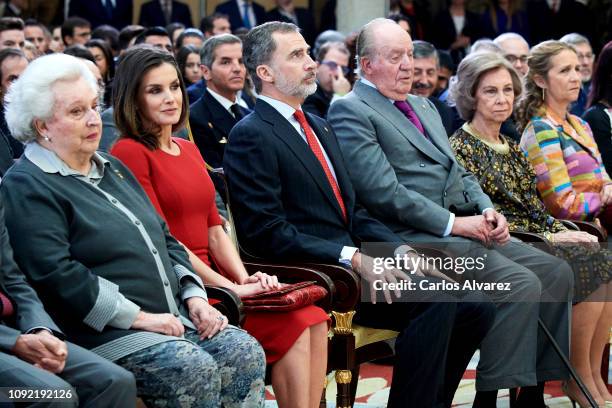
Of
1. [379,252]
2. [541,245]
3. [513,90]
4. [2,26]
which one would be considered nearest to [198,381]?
[379,252]

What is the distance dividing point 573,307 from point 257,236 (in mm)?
1718

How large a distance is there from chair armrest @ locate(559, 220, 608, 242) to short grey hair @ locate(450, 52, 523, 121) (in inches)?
28.3

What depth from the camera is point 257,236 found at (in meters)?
4.29

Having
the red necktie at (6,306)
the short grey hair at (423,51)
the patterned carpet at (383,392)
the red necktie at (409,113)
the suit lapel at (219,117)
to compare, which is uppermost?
the short grey hair at (423,51)

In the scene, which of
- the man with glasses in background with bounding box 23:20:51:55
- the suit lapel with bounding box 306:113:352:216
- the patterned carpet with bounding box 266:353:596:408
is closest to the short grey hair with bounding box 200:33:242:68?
the suit lapel with bounding box 306:113:352:216

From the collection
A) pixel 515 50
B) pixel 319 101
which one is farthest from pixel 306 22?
pixel 319 101

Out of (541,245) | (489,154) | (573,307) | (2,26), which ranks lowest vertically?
(573,307)

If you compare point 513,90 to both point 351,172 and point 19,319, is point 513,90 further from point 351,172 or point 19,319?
point 19,319

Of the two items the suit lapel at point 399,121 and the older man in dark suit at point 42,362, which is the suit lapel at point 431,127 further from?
the older man in dark suit at point 42,362

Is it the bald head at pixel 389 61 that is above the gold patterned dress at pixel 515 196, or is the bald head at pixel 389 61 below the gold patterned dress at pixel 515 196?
above

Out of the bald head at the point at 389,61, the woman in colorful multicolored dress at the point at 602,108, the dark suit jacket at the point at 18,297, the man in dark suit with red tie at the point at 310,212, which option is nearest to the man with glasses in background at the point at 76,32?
the woman in colorful multicolored dress at the point at 602,108

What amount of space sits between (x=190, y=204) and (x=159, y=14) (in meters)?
7.26

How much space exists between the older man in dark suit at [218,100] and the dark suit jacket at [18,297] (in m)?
2.44

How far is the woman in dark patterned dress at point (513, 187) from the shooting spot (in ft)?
16.9
